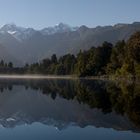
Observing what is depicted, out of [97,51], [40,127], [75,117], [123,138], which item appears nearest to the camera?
[123,138]

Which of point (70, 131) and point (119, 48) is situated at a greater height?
point (119, 48)

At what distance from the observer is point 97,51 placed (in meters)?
142

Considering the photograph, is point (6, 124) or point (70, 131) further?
point (6, 124)

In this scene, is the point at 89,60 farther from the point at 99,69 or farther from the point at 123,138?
the point at 123,138

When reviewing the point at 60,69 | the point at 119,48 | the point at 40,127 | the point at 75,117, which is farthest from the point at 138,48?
the point at 60,69

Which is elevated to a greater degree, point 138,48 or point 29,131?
point 138,48

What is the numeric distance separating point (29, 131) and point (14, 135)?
4.80 ft

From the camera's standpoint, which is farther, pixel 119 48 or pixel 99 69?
pixel 99 69

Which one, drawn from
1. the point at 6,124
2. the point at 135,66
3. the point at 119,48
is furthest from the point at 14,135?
the point at 119,48

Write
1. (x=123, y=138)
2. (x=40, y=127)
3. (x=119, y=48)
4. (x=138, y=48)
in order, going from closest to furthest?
(x=123, y=138) → (x=40, y=127) → (x=138, y=48) → (x=119, y=48)

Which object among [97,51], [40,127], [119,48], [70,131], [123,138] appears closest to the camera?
[123,138]

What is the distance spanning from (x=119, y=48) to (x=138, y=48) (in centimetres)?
2483

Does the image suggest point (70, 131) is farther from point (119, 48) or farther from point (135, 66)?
point (119, 48)

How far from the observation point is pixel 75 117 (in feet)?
108
